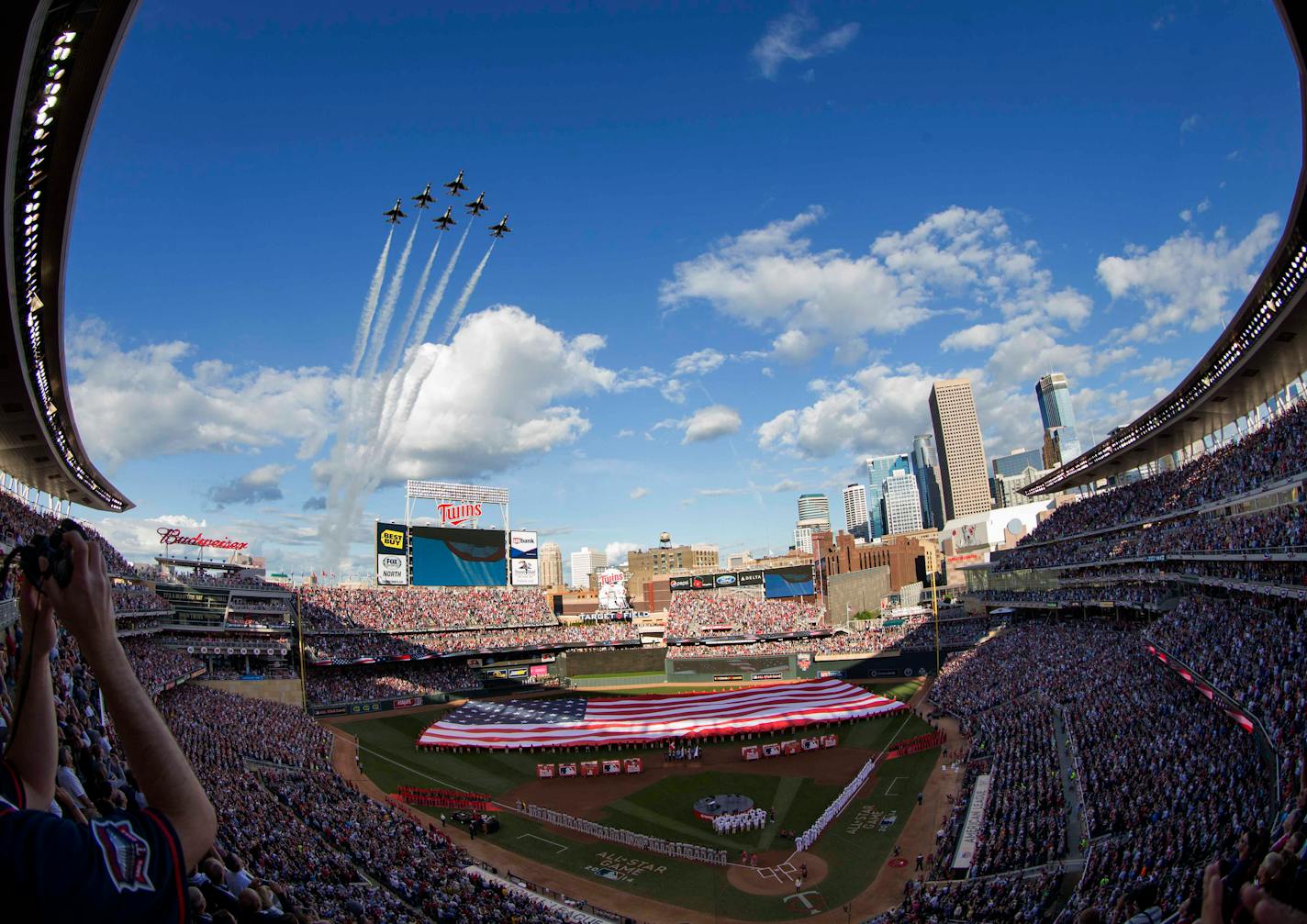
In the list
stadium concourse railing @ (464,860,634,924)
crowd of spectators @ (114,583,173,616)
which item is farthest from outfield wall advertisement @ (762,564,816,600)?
stadium concourse railing @ (464,860,634,924)

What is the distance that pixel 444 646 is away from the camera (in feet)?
250

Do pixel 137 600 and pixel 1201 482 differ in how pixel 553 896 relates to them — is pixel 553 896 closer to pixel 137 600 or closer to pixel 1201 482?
pixel 137 600

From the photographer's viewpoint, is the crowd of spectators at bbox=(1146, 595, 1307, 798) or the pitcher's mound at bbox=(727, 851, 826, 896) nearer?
the crowd of spectators at bbox=(1146, 595, 1307, 798)

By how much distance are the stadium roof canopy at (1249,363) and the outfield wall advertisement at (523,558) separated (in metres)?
58.1

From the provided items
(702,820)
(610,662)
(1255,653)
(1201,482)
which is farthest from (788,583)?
(1255,653)

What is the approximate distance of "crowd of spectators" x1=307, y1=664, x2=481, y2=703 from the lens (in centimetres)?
6456

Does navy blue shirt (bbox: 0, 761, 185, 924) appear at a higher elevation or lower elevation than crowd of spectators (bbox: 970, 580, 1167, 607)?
higher

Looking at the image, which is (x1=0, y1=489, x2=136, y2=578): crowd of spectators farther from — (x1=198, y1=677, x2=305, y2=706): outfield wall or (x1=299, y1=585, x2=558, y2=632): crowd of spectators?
(x1=299, y1=585, x2=558, y2=632): crowd of spectators

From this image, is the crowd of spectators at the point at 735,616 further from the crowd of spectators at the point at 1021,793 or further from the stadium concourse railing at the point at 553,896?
the stadium concourse railing at the point at 553,896

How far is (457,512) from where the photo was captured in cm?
8875

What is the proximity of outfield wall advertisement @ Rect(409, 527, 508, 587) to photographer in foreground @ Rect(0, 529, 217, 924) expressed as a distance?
271 feet

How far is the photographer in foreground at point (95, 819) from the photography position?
2.22 m

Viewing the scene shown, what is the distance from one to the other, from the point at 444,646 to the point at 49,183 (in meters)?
60.6

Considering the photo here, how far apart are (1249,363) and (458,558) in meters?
70.8
